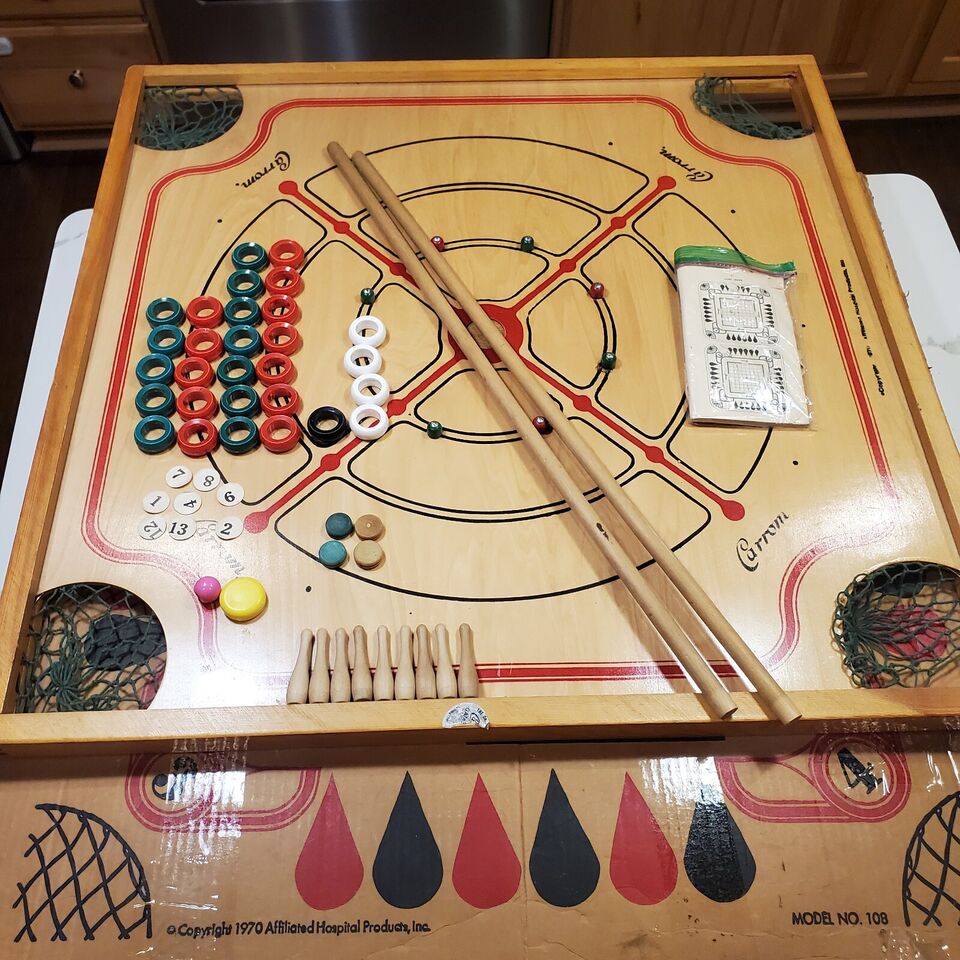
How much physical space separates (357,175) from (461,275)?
33 cm

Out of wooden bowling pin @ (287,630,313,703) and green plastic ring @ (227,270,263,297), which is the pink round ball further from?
green plastic ring @ (227,270,263,297)

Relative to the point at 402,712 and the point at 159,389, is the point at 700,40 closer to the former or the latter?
the point at 159,389

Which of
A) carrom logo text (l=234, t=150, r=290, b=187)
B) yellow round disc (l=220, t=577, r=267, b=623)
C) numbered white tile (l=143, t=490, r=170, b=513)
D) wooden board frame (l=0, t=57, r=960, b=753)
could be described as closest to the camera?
wooden board frame (l=0, t=57, r=960, b=753)

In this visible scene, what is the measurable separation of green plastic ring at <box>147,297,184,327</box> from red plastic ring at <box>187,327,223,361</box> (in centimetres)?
4

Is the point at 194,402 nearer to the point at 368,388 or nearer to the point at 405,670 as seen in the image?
the point at 368,388

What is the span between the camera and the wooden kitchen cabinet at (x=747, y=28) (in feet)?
9.21

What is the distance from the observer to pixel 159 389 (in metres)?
1.60

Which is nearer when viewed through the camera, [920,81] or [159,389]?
[159,389]

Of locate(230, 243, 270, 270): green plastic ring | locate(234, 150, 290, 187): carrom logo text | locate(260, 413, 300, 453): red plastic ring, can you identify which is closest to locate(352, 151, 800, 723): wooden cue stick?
locate(234, 150, 290, 187): carrom logo text

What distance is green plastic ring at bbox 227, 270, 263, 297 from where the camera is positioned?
1713mm

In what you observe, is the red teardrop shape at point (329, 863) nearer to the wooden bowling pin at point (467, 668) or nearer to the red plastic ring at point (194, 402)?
the wooden bowling pin at point (467, 668)

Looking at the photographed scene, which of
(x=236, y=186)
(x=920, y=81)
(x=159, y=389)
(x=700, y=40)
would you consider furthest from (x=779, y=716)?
(x=920, y=81)

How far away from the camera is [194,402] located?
1.59 m

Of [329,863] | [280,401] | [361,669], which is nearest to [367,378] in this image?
[280,401]
